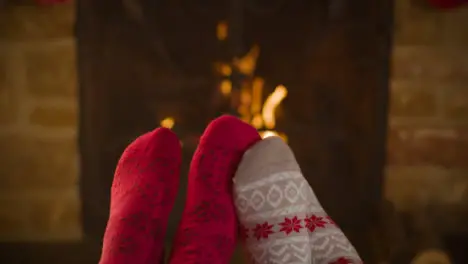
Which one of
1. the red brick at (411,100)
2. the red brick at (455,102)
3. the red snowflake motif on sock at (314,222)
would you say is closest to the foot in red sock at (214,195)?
the red snowflake motif on sock at (314,222)

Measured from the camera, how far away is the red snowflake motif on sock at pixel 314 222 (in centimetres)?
116

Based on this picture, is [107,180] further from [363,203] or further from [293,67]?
[363,203]

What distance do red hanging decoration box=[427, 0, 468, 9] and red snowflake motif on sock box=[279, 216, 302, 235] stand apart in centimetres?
94

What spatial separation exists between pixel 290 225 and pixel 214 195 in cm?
15

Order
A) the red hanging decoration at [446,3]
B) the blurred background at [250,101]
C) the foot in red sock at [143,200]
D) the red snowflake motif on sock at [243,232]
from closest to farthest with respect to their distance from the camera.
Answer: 1. the foot in red sock at [143,200]
2. the red snowflake motif on sock at [243,232]
3. the red hanging decoration at [446,3]
4. the blurred background at [250,101]

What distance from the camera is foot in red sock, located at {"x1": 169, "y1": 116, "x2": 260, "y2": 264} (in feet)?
3.55

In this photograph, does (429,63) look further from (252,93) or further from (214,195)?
(214,195)

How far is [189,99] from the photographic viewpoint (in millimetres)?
1859

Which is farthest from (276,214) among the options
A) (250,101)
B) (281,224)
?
(250,101)

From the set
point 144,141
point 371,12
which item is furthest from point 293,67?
point 144,141

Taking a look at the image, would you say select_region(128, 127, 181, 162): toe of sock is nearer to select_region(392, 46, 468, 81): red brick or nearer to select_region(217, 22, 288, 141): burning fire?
select_region(217, 22, 288, 141): burning fire

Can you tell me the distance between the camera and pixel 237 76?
1.83 m

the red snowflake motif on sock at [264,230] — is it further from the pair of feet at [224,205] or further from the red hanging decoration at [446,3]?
the red hanging decoration at [446,3]

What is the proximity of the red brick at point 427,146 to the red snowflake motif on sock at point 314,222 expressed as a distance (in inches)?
30.5
